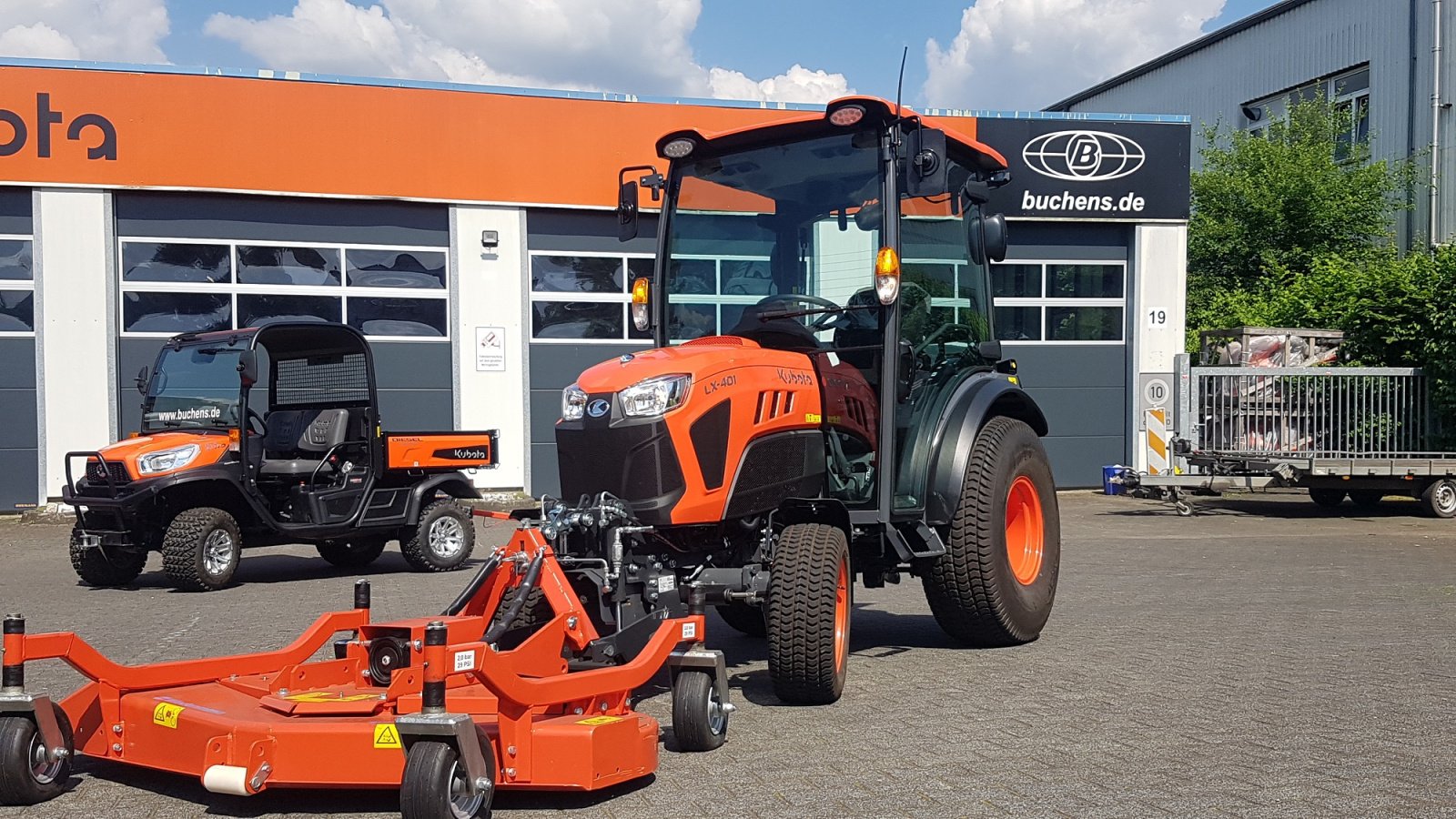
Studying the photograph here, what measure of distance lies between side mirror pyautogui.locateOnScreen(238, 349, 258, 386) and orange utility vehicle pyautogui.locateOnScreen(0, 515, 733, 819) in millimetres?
6128

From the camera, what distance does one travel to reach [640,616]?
5551mm

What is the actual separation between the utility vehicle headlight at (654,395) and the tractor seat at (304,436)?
6.70 m

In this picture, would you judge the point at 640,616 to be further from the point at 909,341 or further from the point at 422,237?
the point at 422,237

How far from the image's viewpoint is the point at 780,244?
690 centimetres

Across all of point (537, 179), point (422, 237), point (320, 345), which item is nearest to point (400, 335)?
point (422, 237)

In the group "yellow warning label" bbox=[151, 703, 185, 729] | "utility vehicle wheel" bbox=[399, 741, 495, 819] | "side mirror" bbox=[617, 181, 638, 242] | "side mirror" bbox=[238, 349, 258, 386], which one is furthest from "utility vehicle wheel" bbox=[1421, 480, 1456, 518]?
"yellow warning label" bbox=[151, 703, 185, 729]

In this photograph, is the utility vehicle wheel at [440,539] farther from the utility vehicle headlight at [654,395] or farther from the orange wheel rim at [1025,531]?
the utility vehicle headlight at [654,395]

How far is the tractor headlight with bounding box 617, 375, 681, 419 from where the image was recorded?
5750 mm

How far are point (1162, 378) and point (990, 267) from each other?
39.7 feet

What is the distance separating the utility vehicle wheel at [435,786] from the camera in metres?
3.80

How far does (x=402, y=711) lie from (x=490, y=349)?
1421 cm

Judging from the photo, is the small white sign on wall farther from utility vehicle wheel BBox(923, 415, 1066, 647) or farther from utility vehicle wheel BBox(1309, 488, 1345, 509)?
utility vehicle wheel BBox(923, 415, 1066, 647)

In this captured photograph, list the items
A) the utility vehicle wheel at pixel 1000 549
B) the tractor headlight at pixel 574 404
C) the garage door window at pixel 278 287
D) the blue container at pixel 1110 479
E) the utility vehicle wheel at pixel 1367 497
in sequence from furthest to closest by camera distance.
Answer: the blue container at pixel 1110 479
the utility vehicle wheel at pixel 1367 497
the garage door window at pixel 278 287
the utility vehicle wheel at pixel 1000 549
the tractor headlight at pixel 574 404

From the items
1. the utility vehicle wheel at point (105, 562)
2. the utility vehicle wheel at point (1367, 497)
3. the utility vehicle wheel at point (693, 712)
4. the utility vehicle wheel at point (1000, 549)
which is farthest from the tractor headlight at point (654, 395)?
the utility vehicle wheel at point (1367, 497)
